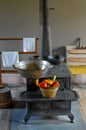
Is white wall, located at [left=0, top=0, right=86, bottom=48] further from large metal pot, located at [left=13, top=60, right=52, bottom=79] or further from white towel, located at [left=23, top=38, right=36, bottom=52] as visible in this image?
large metal pot, located at [left=13, top=60, right=52, bottom=79]

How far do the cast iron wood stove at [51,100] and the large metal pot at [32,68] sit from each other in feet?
0.46

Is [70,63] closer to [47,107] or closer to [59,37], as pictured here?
[59,37]

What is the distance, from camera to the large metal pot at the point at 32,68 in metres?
3.13

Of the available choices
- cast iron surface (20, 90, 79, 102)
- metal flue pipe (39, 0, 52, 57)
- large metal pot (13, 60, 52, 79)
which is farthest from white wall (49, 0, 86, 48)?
cast iron surface (20, 90, 79, 102)

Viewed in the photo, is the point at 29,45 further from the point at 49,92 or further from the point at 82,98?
the point at 49,92

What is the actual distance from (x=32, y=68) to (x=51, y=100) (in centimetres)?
61

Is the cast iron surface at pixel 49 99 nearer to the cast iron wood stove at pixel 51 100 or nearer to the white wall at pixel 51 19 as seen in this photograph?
the cast iron wood stove at pixel 51 100

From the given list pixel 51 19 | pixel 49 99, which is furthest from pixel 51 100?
pixel 51 19

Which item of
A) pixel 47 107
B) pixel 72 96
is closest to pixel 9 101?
pixel 47 107

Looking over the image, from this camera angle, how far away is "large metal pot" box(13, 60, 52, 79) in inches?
123

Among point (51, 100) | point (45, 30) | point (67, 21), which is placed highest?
point (67, 21)

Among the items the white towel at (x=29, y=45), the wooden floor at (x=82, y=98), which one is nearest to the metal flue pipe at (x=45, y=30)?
the white towel at (x=29, y=45)

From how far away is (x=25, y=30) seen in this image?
18.7 feet

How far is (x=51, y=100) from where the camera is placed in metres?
3.07
